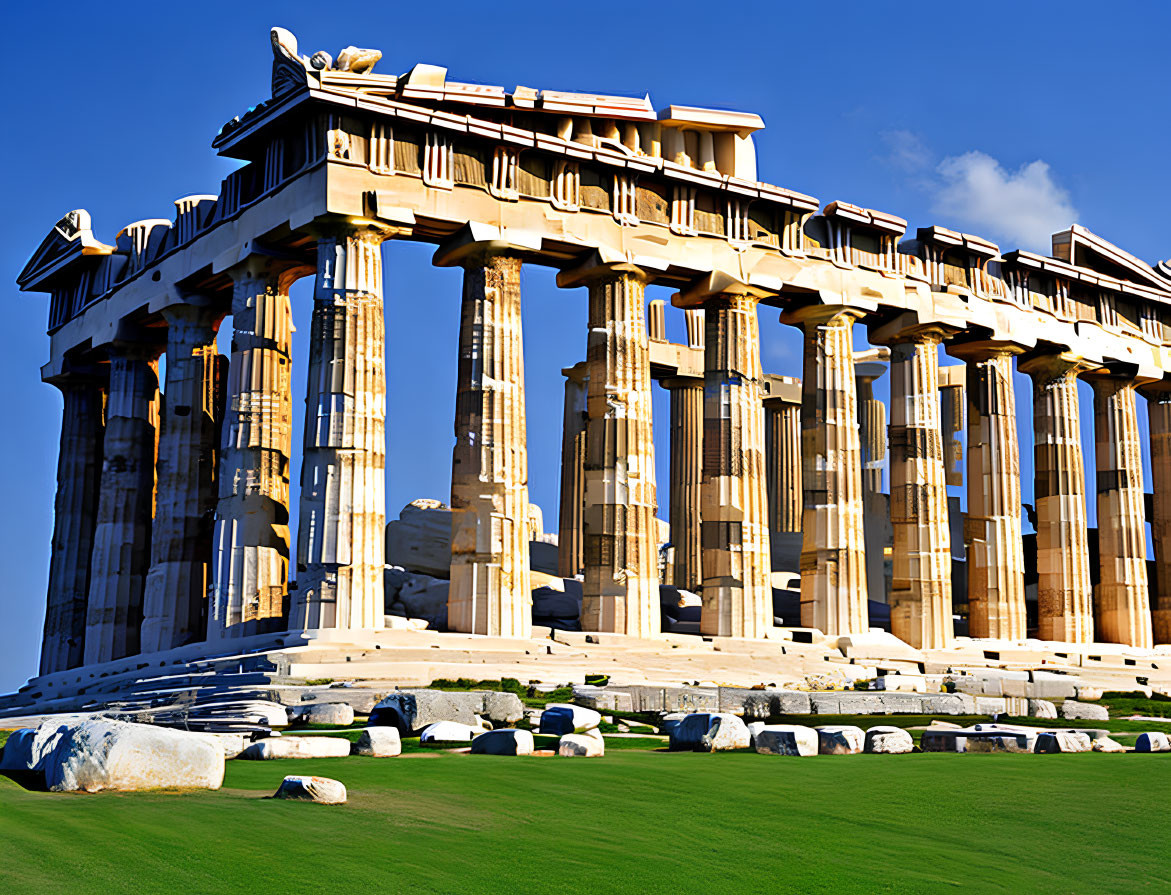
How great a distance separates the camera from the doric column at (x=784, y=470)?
155 feet

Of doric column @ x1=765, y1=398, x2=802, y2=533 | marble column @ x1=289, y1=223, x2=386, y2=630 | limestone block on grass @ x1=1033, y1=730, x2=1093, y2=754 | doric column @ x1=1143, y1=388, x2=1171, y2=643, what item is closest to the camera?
limestone block on grass @ x1=1033, y1=730, x2=1093, y2=754

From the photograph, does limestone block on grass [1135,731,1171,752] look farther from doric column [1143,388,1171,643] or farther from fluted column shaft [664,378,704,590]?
doric column [1143,388,1171,643]

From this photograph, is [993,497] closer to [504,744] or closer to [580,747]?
[580,747]

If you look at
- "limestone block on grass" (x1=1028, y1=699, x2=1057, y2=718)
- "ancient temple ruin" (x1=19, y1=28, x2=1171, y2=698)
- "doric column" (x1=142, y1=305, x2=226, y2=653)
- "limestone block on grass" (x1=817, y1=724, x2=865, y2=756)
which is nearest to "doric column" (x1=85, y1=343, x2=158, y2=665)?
"ancient temple ruin" (x1=19, y1=28, x2=1171, y2=698)

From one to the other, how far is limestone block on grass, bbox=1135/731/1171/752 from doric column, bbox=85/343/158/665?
84.2ft

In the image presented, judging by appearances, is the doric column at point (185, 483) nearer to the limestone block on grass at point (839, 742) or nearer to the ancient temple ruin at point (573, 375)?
the ancient temple ruin at point (573, 375)

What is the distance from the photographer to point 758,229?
113ft

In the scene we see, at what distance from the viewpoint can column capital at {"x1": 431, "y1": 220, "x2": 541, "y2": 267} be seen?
99.1 ft

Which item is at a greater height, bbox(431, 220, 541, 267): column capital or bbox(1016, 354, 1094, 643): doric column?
bbox(431, 220, 541, 267): column capital

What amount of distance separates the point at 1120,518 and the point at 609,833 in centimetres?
3566

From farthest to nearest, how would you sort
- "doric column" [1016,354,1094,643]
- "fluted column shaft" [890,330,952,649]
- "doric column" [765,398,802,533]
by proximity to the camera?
"doric column" [765,398,802,533], "doric column" [1016,354,1094,643], "fluted column shaft" [890,330,952,649]

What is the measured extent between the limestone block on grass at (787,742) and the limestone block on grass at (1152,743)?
3961mm

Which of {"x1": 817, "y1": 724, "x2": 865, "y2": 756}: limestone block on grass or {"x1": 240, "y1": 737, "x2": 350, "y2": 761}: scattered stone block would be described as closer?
{"x1": 240, "y1": 737, "x2": 350, "y2": 761}: scattered stone block

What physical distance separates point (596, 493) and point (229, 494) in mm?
7533
